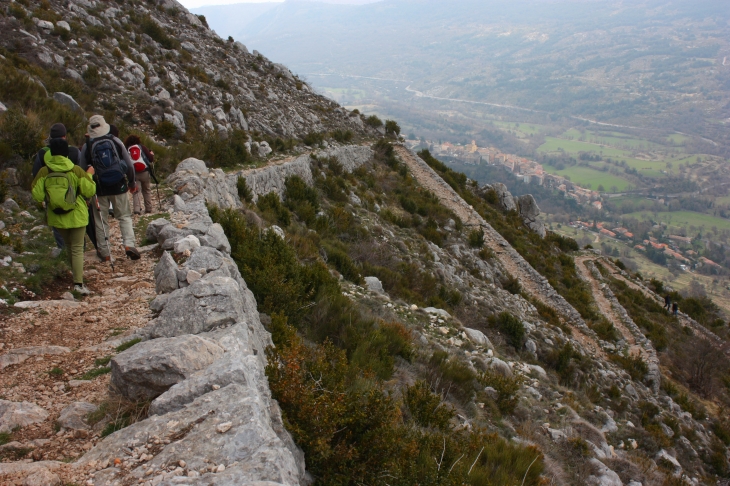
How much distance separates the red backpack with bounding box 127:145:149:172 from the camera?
7.64 meters

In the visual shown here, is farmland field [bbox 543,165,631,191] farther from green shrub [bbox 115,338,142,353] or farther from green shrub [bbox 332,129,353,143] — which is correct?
green shrub [bbox 115,338,142,353]

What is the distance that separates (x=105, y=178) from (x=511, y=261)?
16.8 m

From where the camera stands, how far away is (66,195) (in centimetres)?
484

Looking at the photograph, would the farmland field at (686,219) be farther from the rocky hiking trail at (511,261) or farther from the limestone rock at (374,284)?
the limestone rock at (374,284)

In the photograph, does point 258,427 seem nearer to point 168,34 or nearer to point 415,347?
point 415,347

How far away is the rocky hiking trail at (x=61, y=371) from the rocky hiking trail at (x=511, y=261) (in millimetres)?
14486

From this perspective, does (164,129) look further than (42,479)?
Yes

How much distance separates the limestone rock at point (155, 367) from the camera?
2945 millimetres

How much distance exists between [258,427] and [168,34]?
25.9 m

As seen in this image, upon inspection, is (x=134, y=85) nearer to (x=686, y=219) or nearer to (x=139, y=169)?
(x=139, y=169)

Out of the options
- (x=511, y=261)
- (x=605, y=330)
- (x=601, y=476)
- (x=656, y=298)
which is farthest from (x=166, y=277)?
(x=656, y=298)

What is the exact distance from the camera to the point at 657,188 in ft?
306

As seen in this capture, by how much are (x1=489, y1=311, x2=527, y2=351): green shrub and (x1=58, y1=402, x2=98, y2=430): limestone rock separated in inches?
400

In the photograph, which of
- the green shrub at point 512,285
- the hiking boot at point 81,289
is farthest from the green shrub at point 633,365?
the hiking boot at point 81,289
